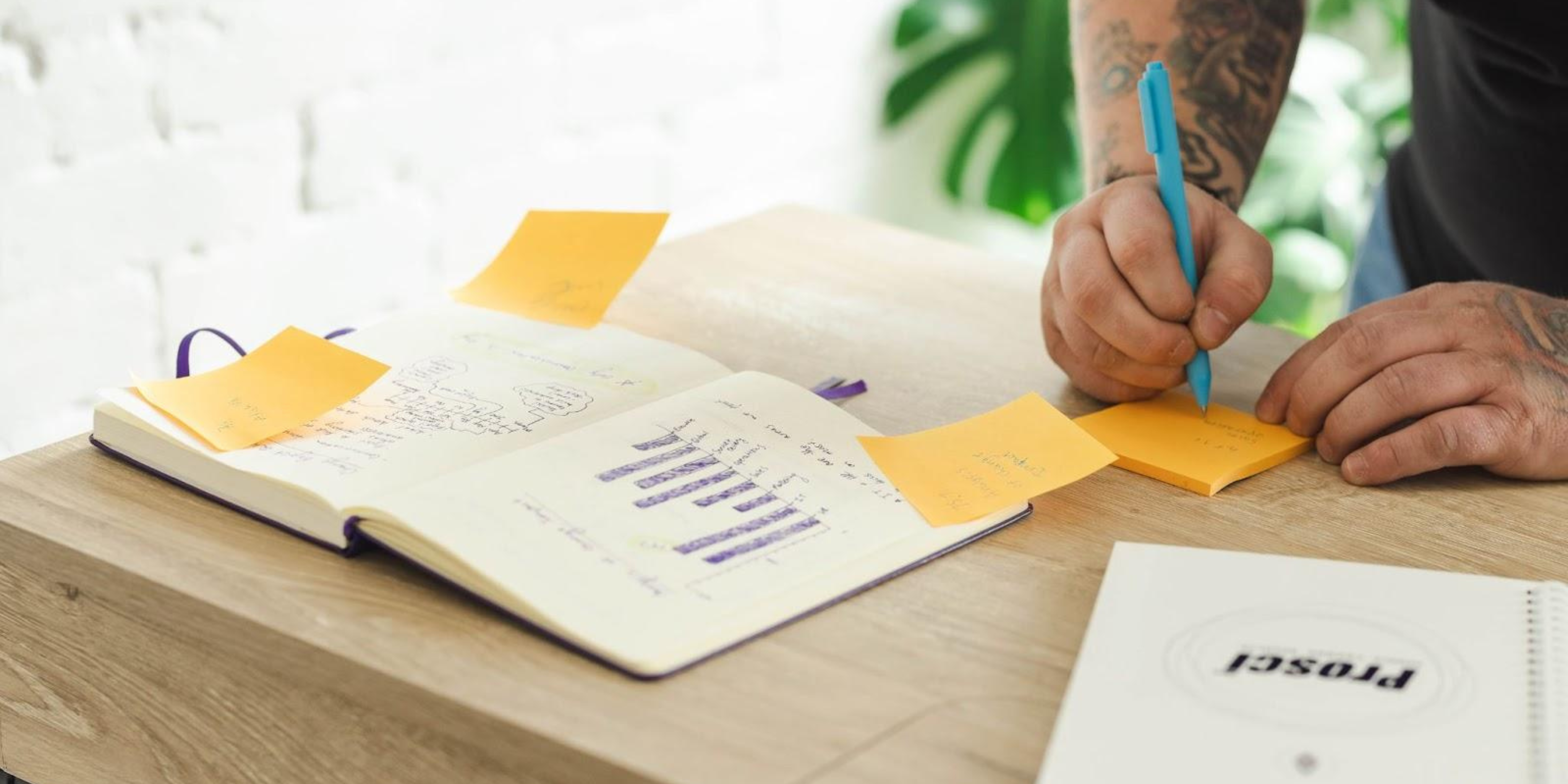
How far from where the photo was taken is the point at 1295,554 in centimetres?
70

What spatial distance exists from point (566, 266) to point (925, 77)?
140 cm

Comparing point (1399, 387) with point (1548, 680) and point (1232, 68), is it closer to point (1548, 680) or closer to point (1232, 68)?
point (1548, 680)

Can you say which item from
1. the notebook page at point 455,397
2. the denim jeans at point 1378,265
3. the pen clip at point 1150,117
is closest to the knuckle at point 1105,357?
the pen clip at point 1150,117

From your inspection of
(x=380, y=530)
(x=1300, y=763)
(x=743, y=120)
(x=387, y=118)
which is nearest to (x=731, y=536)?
(x=380, y=530)

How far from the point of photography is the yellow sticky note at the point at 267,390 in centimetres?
75

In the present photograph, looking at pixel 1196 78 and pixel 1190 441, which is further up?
pixel 1196 78

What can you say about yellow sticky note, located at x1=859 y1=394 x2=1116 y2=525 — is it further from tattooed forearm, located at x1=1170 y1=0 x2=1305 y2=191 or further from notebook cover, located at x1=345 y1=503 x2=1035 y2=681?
tattooed forearm, located at x1=1170 y1=0 x2=1305 y2=191

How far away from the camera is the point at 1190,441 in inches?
32.7

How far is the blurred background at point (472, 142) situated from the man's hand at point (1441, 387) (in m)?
0.36

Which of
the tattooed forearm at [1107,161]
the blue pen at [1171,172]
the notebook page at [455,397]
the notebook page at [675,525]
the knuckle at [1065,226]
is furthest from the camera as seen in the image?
the tattooed forearm at [1107,161]

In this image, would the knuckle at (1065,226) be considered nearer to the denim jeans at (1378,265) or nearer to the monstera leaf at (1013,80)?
the denim jeans at (1378,265)

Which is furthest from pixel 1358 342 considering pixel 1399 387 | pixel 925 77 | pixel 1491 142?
pixel 925 77

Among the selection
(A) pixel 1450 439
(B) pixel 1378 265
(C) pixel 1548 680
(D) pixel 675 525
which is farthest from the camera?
(B) pixel 1378 265

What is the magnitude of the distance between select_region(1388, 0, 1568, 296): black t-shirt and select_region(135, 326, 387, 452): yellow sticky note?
780 mm
